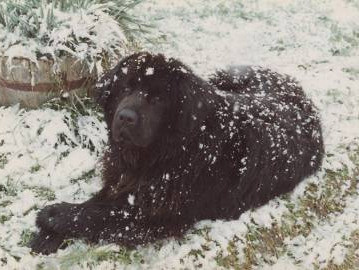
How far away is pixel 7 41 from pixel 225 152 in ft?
6.30

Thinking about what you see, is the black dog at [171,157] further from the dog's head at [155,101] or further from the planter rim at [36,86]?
the planter rim at [36,86]

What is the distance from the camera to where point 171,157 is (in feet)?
9.33

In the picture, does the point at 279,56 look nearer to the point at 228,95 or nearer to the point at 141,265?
the point at 228,95

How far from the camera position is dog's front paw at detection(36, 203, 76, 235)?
2922 millimetres

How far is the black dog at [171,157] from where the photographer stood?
2.77 meters

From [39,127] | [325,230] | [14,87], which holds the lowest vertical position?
[325,230]

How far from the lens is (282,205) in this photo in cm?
338

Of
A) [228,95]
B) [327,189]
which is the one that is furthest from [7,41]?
[327,189]

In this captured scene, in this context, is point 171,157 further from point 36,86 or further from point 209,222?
point 36,86

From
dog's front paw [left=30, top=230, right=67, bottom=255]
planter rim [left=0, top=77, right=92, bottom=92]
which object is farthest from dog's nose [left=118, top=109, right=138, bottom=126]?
planter rim [left=0, top=77, right=92, bottom=92]

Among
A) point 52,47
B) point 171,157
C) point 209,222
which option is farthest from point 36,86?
point 209,222

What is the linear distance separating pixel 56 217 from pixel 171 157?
2.60ft

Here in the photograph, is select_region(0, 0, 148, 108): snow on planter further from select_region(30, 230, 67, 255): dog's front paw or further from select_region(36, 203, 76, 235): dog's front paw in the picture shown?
select_region(30, 230, 67, 255): dog's front paw

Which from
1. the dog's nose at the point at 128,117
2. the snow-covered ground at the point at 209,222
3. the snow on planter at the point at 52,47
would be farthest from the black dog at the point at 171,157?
the snow on planter at the point at 52,47
